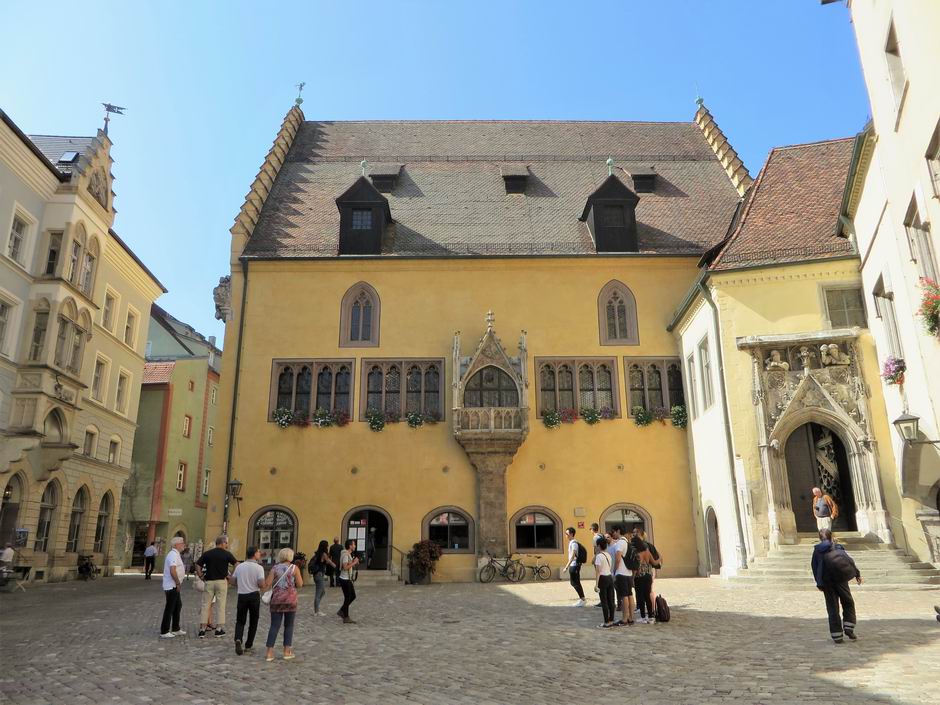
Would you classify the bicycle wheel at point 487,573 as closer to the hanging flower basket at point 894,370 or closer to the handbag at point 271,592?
the hanging flower basket at point 894,370

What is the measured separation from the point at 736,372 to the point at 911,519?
5269mm

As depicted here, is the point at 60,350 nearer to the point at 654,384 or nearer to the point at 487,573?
the point at 487,573

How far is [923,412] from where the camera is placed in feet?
46.0

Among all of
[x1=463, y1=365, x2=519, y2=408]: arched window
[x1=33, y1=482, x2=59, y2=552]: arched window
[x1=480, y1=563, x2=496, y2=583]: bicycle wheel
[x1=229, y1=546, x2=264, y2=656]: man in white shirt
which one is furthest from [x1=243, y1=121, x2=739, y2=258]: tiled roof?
[x1=229, y1=546, x2=264, y2=656]: man in white shirt

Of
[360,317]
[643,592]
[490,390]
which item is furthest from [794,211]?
[360,317]

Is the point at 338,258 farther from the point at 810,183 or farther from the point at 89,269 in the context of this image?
the point at 810,183

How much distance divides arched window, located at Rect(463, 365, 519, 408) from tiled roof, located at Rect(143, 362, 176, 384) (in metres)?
22.2

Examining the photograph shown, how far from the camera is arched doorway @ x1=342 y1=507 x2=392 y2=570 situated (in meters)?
22.8

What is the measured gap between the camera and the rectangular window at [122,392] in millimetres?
30906

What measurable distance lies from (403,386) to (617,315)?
25.5 ft

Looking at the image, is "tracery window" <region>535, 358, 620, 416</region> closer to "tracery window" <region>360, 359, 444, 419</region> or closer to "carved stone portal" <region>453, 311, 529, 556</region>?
"carved stone portal" <region>453, 311, 529, 556</region>

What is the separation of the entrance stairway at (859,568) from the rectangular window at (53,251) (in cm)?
2304

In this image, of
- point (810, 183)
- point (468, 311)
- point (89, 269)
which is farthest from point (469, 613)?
point (89, 269)

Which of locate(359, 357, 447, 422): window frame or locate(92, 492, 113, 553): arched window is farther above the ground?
locate(359, 357, 447, 422): window frame
